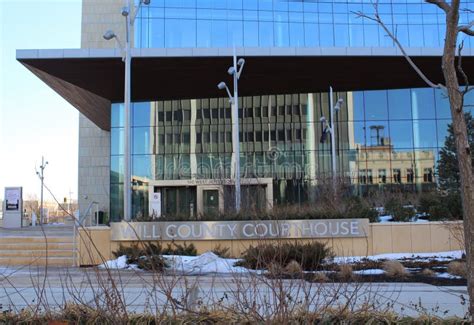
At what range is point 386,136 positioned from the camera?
36.4 meters

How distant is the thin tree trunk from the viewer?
436 cm

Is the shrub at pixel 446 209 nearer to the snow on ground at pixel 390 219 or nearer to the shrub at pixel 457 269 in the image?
the snow on ground at pixel 390 219

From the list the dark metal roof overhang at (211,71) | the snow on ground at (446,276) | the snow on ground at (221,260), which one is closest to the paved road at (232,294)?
the snow on ground at (221,260)

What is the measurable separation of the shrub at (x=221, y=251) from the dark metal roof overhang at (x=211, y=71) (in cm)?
1514

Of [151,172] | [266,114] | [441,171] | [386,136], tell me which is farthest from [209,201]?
[441,171]

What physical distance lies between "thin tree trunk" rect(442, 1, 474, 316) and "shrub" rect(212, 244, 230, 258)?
35.3 feet

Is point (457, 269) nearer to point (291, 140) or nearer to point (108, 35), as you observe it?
point (108, 35)

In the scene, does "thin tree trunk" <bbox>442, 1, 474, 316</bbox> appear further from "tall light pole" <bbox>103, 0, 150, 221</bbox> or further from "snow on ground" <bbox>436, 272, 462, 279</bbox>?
"tall light pole" <bbox>103, 0, 150, 221</bbox>

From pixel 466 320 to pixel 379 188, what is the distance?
103 feet

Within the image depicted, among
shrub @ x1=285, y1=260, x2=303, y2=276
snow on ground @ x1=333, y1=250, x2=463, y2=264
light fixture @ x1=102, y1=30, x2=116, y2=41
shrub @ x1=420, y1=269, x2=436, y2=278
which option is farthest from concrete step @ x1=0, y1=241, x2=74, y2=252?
shrub @ x1=285, y1=260, x2=303, y2=276

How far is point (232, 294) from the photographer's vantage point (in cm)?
646

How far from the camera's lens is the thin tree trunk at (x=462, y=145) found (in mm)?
4355

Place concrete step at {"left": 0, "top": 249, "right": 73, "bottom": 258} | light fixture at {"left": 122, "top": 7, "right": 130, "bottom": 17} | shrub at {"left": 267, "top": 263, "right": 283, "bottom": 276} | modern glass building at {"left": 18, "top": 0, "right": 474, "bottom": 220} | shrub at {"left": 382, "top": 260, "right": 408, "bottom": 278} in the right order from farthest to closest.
Result: modern glass building at {"left": 18, "top": 0, "right": 474, "bottom": 220} → light fixture at {"left": 122, "top": 7, "right": 130, "bottom": 17} → concrete step at {"left": 0, "top": 249, "right": 73, "bottom": 258} → shrub at {"left": 382, "top": 260, "right": 408, "bottom": 278} → shrub at {"left": 267, "top": 263, "right": 283, "bottom": 276}

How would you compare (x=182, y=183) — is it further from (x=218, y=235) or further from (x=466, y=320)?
(x=466, y=320)
